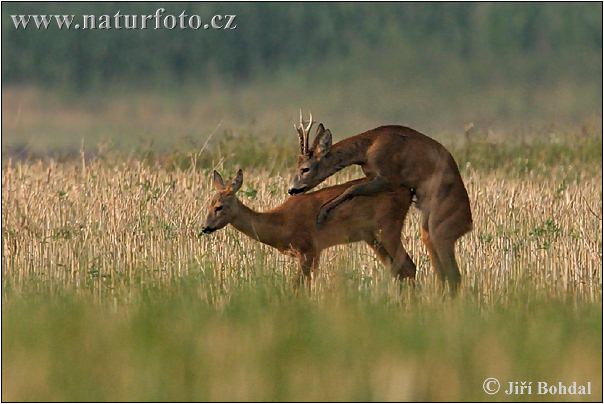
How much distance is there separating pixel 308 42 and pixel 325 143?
21.4 m

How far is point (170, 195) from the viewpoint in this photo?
11.6 meters

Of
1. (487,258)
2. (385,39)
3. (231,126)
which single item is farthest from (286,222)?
(385,39)

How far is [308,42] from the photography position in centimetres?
3067

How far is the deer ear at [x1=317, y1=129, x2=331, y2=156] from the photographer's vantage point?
31.0ft

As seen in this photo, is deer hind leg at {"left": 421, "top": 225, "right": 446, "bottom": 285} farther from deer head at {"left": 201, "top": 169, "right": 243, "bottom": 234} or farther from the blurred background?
the blurred background

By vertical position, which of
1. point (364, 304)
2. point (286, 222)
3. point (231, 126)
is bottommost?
point (364, 304)

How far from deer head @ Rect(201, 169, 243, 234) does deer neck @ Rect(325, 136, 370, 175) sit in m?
0.68

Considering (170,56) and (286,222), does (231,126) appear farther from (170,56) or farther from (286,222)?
(170,56)

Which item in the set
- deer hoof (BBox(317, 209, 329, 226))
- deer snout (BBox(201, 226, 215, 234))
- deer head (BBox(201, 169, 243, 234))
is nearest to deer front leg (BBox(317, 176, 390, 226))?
deer hoof (BBox(317, 209, 329, 226))

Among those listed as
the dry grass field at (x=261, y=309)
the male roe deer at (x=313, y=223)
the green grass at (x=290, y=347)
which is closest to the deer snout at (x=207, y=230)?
the male roe deer at (x=313, y=223)

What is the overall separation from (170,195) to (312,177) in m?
2.41

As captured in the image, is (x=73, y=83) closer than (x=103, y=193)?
No

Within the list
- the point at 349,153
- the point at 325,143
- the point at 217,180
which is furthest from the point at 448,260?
the point at 217,180

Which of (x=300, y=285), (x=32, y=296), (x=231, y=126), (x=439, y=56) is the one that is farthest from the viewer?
(x=439, y=56)
